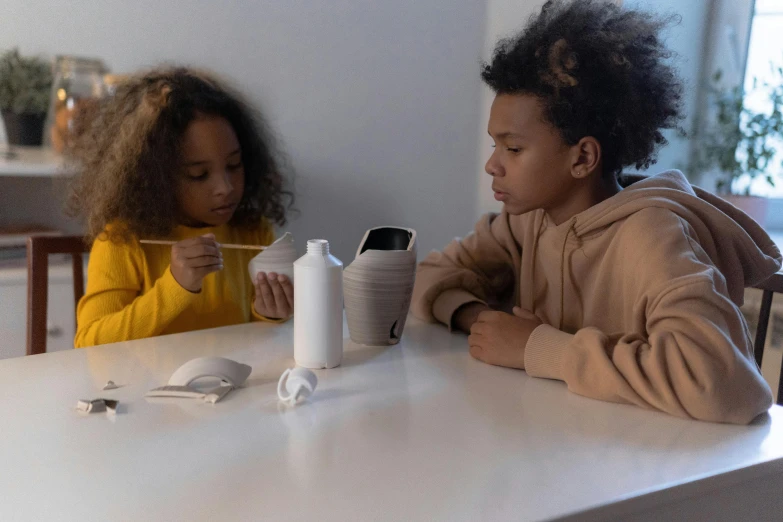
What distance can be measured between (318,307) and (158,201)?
21.0 inches

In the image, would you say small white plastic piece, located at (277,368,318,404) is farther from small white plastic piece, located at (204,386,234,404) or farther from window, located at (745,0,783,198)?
window, located at (745,0,783,198)

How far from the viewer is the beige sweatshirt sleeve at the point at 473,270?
1175 mm

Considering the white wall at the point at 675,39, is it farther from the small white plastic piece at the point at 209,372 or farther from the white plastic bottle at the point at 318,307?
the small white plastic piece at the point at 209,372

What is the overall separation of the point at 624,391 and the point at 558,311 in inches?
12.5

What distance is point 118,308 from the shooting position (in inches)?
48.9

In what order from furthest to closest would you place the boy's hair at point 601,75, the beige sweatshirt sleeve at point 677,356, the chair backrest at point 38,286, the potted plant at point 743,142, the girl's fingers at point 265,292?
1. the potted plant at point 743,142
2. the chair backrest at point 38,286
3. the girl's fingers at point 265,292
4. the boy's hair at point 601,75
5. the beige sweatshirt sleeve at point 677,356

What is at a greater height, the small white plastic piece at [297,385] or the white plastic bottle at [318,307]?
the white plastic bottle at [318,307]

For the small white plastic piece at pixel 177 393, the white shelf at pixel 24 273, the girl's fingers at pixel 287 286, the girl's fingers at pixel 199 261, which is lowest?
the white shelf at pixel 24 273

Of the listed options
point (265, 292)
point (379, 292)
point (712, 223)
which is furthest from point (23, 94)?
point (712, 223)

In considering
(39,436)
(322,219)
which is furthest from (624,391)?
(322,219)

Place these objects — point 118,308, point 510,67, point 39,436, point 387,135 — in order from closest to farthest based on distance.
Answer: point 39,436 → point 510,67 → point 118,308 → point 387,135

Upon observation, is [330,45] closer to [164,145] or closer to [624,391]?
[164,145]

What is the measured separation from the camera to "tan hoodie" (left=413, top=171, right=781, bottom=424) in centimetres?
78

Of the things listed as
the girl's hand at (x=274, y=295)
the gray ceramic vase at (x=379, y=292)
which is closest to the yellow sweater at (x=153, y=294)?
the girl's hand at (x=274, y=295)
